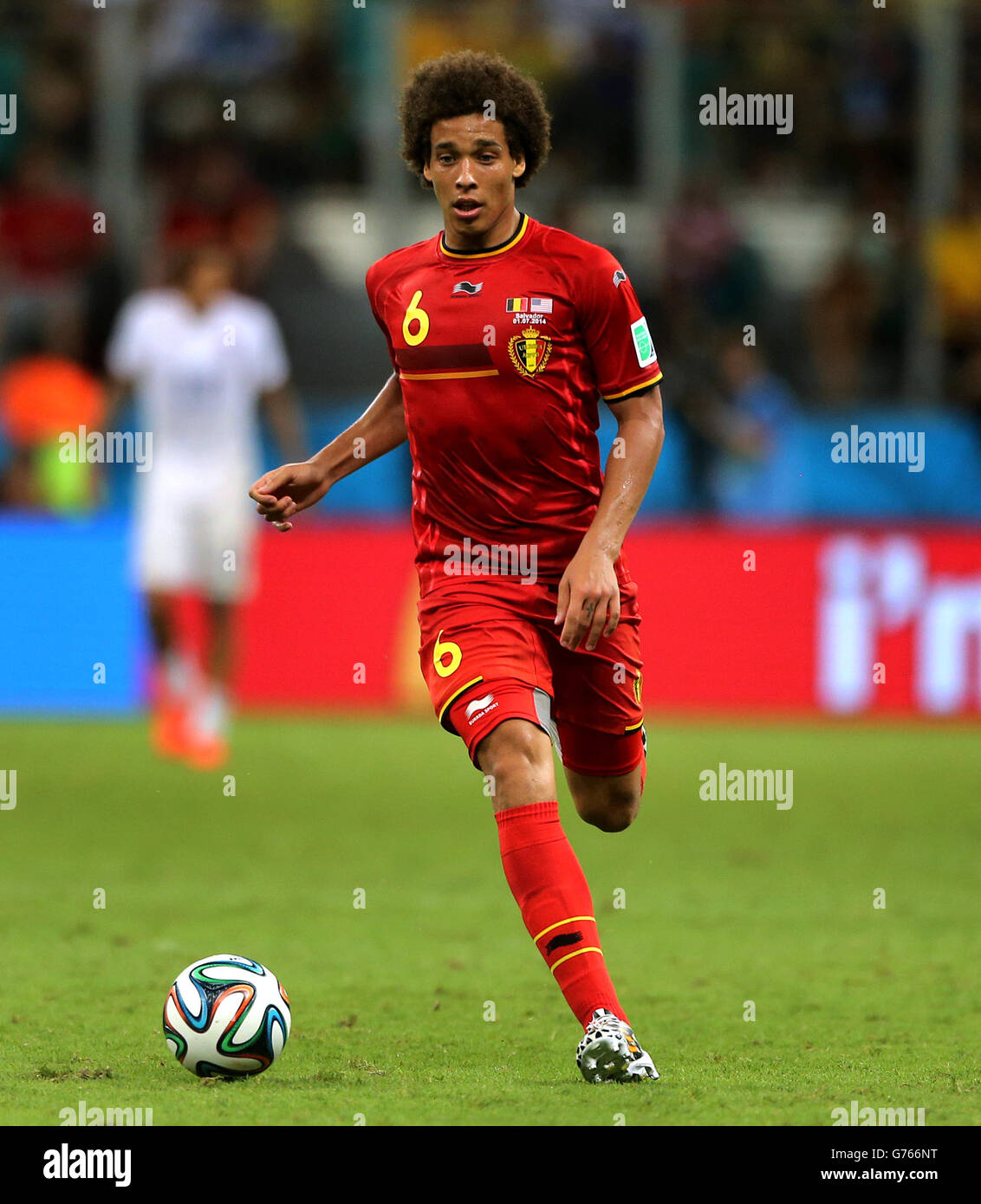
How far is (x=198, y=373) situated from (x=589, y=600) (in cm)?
705

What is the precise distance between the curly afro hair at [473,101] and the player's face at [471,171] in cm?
4

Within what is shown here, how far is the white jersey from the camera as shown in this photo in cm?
1136

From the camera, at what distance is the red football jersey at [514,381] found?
16.6 ft

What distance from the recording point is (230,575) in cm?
1128

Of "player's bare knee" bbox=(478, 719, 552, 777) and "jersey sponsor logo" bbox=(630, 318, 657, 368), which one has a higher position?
"jersey sponsor logo" bbox=(630, 318, 657, 368)

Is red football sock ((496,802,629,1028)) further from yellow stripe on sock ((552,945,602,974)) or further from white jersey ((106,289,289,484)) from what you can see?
white jersey ((106,289,289,484))

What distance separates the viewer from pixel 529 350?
507 cm

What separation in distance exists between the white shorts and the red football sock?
22.0 ft
